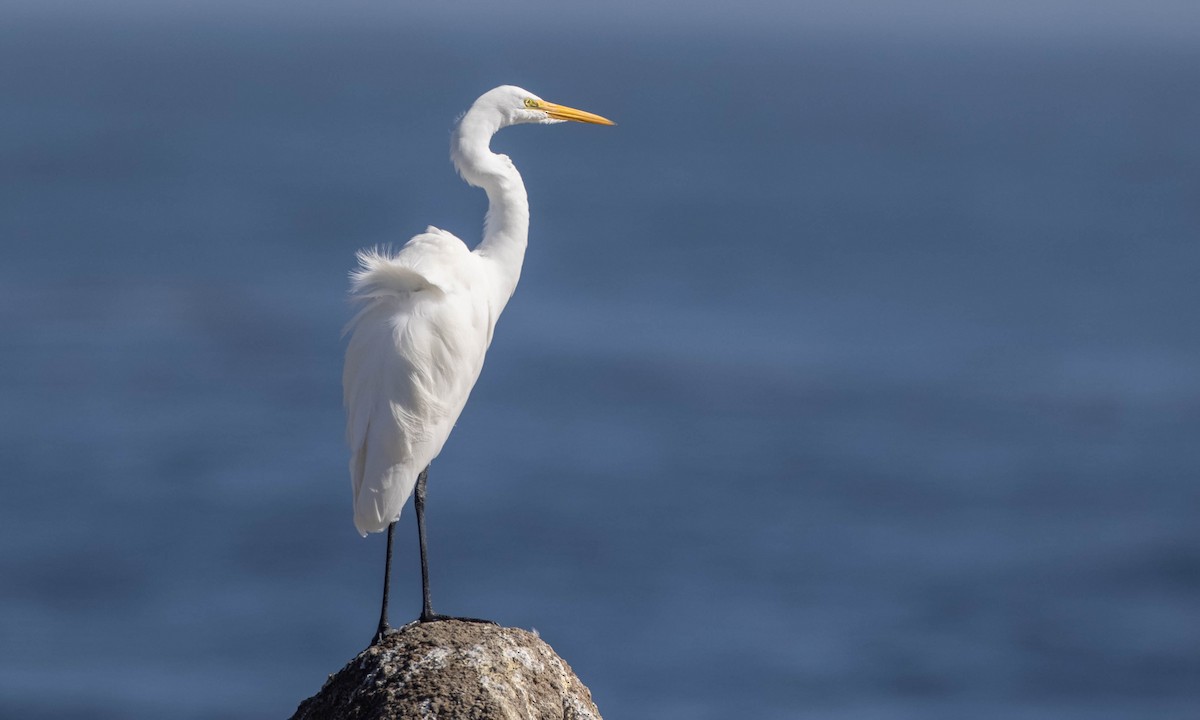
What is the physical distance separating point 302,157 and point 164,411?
5676 centimetres

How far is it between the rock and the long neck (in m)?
1.92

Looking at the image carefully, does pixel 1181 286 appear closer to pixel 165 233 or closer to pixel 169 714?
pixel 165 233

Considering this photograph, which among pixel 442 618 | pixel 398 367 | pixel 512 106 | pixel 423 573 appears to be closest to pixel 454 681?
pixel 442 618

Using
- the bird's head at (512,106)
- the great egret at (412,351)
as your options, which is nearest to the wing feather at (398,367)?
the great egret at (412,351)

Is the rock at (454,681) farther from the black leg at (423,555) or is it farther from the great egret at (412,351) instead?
the great egret at (412,351)

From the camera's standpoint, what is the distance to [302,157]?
87750 mm

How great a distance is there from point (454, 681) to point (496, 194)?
2.62 meters

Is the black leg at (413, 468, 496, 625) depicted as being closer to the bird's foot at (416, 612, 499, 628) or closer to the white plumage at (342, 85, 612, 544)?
the bird's foot at (416, 612, 499, 628)

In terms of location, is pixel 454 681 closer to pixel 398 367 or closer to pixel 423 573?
pixel 423 573

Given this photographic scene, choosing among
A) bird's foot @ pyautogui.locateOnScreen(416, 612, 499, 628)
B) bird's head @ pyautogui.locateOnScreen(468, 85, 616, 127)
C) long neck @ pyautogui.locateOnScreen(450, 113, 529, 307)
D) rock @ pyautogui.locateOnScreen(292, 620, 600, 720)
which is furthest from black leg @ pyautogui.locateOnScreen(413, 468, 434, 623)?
bird's head @ pyautogui.locateOnScreen(468, 85, 616, 127)

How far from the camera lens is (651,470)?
3061cm

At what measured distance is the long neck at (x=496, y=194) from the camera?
27.1ft

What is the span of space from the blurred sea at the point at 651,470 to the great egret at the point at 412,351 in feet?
42.1

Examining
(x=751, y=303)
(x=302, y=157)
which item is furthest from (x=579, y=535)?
(x=302, y=157)
